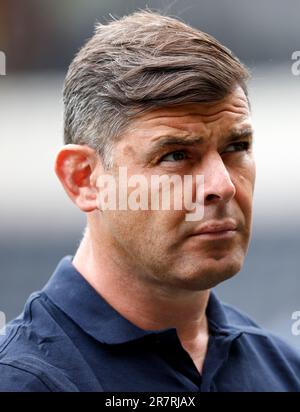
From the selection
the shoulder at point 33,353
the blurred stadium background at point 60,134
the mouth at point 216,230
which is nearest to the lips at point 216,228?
the mouth at point 216,230

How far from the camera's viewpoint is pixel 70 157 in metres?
1.18

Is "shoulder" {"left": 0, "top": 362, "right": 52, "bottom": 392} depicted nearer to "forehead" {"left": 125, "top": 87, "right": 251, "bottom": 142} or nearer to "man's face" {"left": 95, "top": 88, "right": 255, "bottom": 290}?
"man's face" {"left": 95, "top": 88, "right": 255, "bottom": 290}

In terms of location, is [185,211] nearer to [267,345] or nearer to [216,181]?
[216,181]

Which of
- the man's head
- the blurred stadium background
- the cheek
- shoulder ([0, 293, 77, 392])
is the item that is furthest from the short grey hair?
the blurred stadium background

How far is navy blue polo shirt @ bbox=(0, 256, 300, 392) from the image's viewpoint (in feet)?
3.36

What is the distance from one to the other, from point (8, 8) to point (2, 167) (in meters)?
0.75

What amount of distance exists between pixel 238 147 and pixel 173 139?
0.11 meters

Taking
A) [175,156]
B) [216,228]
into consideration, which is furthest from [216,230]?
[175,156]

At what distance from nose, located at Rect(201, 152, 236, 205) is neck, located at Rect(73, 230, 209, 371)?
5.3 inches

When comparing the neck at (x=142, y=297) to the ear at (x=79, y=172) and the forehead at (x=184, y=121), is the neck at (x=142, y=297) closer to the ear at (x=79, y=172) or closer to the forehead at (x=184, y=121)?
the ear at (x=79, y=172)

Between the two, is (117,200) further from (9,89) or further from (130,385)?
(9,89)

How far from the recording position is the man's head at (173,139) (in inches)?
42.4

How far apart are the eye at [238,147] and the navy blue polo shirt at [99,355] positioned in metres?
0.25

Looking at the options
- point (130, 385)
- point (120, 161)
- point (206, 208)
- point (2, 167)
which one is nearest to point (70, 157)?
point (120, 161)
